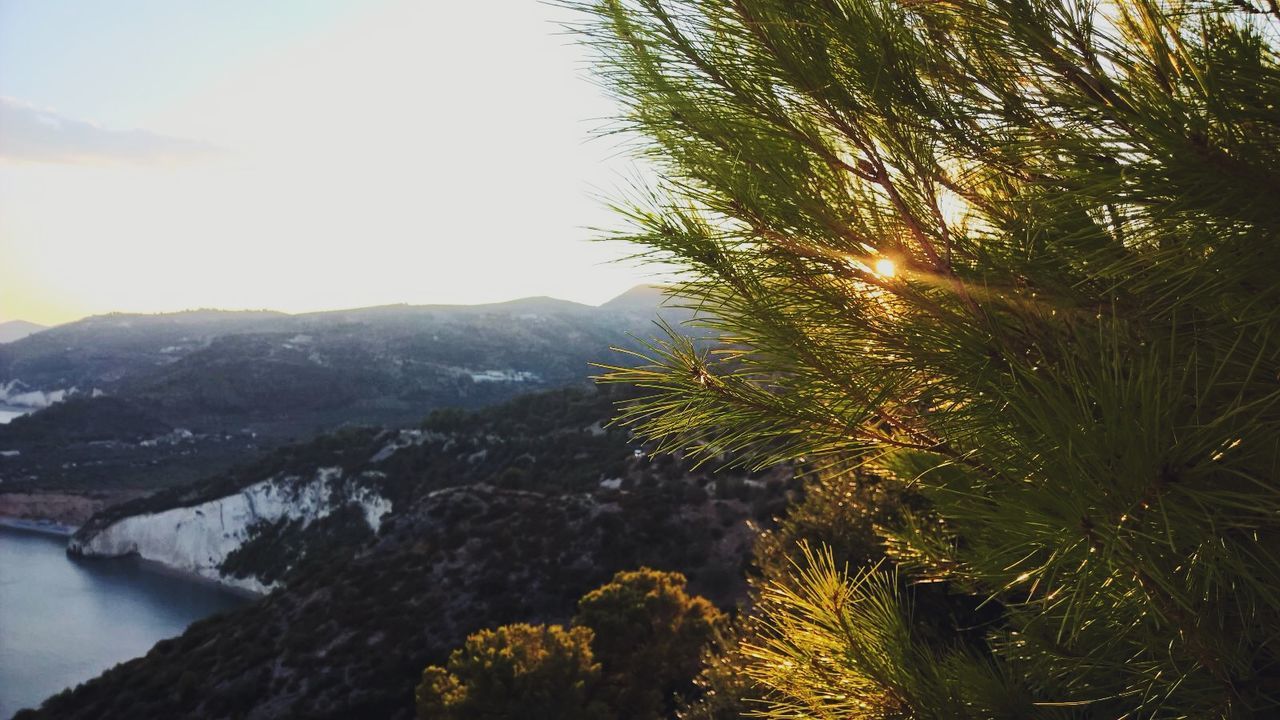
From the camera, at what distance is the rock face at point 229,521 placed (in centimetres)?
3509

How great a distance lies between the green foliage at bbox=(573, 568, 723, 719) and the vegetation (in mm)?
16

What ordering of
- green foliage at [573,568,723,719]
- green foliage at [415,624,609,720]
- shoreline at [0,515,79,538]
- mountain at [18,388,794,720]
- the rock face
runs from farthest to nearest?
shoreline at [0,515,79,538]
the rock face
mountain at [18,388,794,720]
green foliage at [573,568,723,719]
green foliage at [415,624,609,720]

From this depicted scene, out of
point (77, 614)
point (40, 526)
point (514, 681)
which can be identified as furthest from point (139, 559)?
point (514, 681)

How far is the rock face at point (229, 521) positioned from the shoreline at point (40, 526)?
9.82 metres

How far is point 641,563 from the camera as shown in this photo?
18953mm

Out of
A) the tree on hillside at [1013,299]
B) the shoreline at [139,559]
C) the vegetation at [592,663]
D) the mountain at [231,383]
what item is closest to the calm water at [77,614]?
A: the shoreline at [139,559]

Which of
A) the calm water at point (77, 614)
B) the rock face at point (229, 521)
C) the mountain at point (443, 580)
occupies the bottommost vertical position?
the calm water at point (77, 614)

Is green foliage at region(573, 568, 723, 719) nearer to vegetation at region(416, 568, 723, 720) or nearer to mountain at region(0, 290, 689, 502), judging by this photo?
vegetation at region(416, 568, 723, 720)

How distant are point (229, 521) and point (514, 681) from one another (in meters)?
36.8

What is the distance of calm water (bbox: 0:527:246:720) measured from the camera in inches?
1091

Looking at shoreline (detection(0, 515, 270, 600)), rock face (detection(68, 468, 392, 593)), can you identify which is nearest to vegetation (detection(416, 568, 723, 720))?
shoreline (detection(0, 515, 270, 600))

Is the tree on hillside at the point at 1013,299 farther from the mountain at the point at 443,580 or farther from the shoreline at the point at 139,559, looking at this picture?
the shoreline at the point at 139,559

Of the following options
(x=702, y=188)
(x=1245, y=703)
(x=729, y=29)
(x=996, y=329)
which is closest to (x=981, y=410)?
(x=996, y=329)

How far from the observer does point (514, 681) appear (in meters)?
8.25
